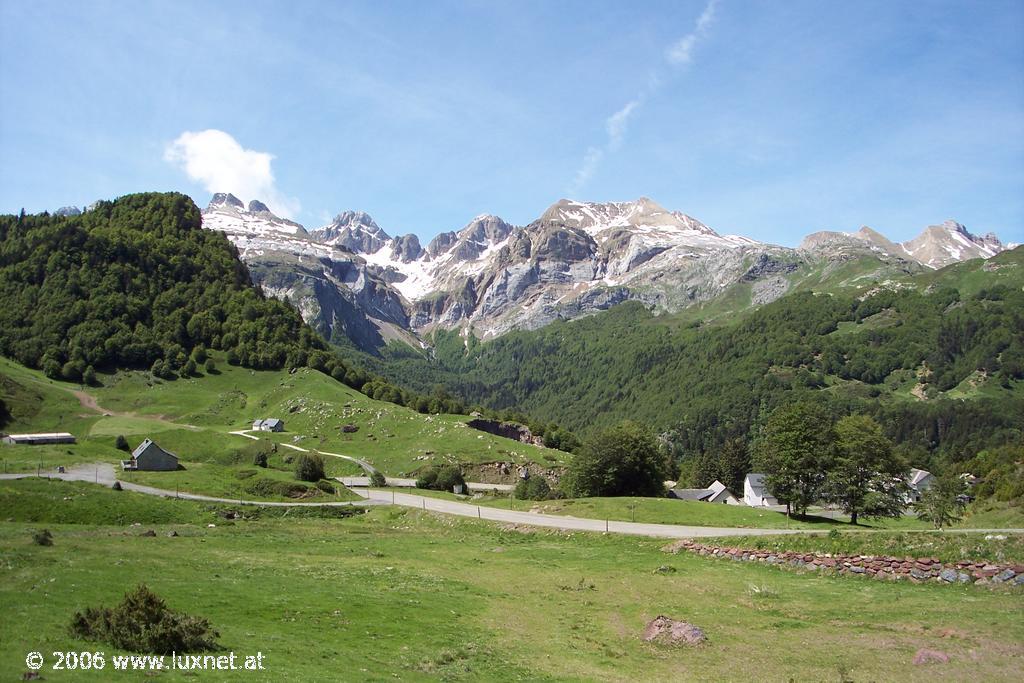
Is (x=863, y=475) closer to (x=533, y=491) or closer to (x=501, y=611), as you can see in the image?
(x=533, y=491)

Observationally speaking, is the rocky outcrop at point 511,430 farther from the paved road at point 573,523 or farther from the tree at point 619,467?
the paved road at point 573,523

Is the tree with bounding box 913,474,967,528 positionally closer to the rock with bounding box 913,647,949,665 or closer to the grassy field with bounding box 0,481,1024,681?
the grassy field with bounding box 0,481,1024,681

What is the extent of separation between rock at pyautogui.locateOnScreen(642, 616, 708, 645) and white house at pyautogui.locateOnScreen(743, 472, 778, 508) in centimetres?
10311

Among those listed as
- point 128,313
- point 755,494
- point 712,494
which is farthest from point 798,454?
point 128,313

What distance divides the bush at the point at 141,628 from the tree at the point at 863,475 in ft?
179

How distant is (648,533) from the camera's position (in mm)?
Result: 48031

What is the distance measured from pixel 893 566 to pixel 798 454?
2579cm

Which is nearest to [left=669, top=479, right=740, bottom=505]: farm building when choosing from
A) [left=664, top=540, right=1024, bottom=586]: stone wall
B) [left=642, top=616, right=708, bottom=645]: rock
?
[left=664, top=540, right=1024, bottom=586]: stone wall

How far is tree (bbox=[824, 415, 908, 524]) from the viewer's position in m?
56.7

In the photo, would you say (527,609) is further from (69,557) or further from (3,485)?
(3,485)

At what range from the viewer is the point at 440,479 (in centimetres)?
9044

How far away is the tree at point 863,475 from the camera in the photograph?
56.7 meters

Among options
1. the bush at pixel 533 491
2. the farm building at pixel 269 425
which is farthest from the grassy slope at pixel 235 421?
the bush at pixel 533 491

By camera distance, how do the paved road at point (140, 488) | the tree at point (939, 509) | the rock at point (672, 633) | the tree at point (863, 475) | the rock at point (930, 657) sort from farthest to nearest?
1. the paved road at point (140, 488)
2. the tree at point (939, 509)
3. the tree at point (863, 475)
4. the rock at point (672, 633)
5. the rock at point (930, 657)
